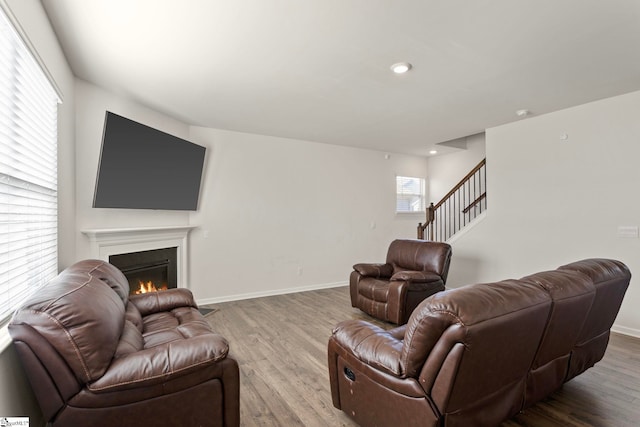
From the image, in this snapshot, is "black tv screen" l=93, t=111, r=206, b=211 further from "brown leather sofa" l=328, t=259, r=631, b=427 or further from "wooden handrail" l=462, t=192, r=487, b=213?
"wooden handrail" l=462, t=192, r=487, b=213

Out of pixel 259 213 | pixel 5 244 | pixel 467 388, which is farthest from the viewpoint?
pixel 259 213

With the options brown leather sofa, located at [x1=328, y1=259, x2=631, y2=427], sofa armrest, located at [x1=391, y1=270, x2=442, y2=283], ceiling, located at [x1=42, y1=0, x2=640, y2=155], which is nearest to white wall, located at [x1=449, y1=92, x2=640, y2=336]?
ceiling, located at [x1=42, y1=0, x2=640, y2=155]

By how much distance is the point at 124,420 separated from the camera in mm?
1423

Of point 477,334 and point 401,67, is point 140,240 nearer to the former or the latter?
point 401,67

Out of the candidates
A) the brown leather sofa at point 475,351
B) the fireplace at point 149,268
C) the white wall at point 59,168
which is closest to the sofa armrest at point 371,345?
the brown leather sofa at point 475,351

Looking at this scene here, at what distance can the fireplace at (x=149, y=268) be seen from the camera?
368 cm

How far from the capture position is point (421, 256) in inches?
169

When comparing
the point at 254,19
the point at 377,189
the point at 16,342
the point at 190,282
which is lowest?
the point at 190,282

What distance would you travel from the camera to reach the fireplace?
368cm

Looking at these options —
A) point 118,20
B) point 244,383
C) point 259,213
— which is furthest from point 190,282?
point 118,20

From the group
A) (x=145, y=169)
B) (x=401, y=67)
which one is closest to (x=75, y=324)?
(x=145, y=169)

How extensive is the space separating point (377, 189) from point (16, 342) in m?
5.78

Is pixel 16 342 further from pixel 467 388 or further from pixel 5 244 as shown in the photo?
pixel 467 388

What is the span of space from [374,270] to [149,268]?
2.91m
